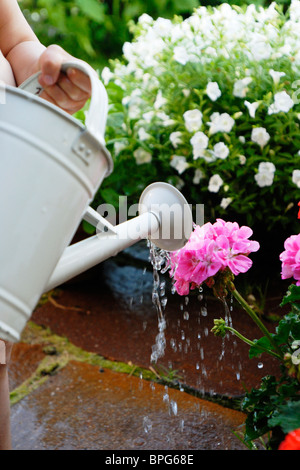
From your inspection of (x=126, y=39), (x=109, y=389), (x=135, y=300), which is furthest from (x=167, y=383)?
(x=126, y=39)

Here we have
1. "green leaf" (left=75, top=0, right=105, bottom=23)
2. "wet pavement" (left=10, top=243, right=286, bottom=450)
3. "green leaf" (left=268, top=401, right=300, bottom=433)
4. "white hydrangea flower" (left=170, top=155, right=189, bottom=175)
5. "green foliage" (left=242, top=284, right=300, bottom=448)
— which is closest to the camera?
"green leaf" (left=268, top=401, right=300, bottom=433)

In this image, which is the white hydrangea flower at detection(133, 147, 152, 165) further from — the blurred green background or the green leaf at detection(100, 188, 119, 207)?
the blurred green background

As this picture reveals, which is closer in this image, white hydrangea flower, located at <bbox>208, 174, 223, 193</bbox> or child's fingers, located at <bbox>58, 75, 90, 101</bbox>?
child's fingers, located at <bbox>58, 75, 90, 101</bbox>

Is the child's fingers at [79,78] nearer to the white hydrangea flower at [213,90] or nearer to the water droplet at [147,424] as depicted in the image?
the water droplet at [147,424]

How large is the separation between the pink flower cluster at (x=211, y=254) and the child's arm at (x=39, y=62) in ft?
1.00

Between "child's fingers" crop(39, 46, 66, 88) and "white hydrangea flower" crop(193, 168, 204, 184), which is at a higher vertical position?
"child's fingers" crop(39, 46, 66, 88)

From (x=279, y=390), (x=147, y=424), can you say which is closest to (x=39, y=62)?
(x=279, y=390)

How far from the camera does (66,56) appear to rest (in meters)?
0.75

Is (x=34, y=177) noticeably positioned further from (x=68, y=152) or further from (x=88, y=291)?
(x=88, y=291)

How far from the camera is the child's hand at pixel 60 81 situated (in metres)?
0.73

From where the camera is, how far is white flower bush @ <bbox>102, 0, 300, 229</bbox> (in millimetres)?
1916

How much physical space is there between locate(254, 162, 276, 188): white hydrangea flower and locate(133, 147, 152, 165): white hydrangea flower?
413 millimetres

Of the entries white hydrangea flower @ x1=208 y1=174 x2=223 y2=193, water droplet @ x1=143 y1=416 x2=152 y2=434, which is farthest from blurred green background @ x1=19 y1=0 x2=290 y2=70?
water droplet @ x1=143 y1=416 x2=152 y2=434

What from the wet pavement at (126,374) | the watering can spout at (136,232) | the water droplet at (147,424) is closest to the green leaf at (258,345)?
the watering can spout at (136,232)
